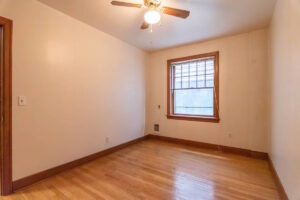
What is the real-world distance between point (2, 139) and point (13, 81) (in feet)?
2.38

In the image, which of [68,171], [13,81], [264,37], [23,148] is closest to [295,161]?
[264,37]

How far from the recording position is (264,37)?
117 inches

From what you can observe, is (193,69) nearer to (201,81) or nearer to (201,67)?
(201,67)

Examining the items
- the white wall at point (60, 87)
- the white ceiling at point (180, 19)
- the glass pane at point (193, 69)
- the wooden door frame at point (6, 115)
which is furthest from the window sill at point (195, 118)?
the wooden door frame at point (6, 115)

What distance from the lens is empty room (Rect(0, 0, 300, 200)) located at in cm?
188

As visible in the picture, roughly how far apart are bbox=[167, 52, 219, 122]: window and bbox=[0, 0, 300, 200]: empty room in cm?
3

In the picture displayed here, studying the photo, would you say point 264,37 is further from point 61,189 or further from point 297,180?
point 61,189

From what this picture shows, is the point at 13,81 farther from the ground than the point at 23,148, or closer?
farther from the ground

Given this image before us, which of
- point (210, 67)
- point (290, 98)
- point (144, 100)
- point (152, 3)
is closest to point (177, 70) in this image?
point (210, 67)

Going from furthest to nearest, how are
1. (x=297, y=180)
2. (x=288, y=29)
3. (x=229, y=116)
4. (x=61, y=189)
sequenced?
(x=229, y=116) < (x=61, y=189) < (x=288, y=29) < (x=297, y=180)

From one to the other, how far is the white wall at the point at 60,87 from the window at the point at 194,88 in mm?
1389

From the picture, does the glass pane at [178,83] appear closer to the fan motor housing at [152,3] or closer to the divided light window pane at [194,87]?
the divided light window pane at [194,87]

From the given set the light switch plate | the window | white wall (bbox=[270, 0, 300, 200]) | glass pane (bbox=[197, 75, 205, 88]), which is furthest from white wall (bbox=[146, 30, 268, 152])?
the light switch plate

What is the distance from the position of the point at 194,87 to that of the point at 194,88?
26mm
